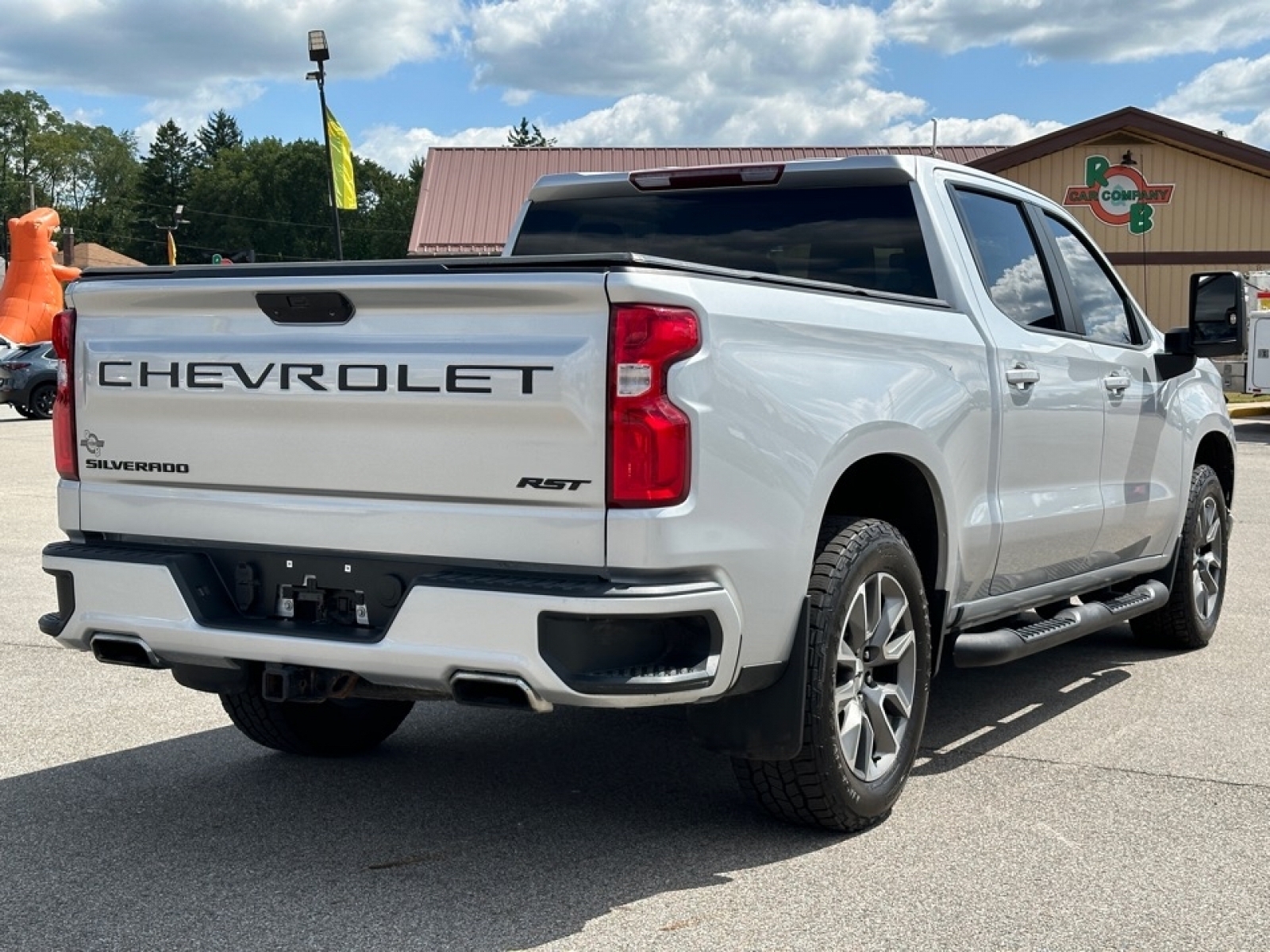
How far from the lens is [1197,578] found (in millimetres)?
7371

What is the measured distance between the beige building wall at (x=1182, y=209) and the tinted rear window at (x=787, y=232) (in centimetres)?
2682

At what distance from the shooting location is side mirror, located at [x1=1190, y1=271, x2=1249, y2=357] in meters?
6.74

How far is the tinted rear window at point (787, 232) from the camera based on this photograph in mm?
5512

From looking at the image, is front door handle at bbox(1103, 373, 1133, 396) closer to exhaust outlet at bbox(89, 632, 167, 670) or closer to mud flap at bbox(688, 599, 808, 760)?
mud flap at bbox(688, 599, 808, 760)

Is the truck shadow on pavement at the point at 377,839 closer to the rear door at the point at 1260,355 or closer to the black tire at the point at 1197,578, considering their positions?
the black tire at the point at 1197,578

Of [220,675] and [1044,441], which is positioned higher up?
[1044,441]

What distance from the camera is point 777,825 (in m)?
4.69

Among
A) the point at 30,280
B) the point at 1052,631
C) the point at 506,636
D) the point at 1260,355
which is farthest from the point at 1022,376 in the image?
the point at 30,280

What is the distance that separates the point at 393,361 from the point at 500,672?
32.4 inches

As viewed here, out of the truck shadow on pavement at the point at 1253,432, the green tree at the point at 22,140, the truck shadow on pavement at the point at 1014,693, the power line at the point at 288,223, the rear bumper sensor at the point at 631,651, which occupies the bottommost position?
the truck shadow on pavement at the point at 1014,693

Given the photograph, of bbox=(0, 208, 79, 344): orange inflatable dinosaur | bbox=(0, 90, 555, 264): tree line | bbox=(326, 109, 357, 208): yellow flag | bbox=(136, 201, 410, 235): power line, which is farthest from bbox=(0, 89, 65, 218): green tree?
bbox=(326, 109, 357, 208): yellow flag

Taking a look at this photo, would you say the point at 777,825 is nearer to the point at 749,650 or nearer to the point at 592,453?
the point at 749,650

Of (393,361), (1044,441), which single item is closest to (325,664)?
(393,361)

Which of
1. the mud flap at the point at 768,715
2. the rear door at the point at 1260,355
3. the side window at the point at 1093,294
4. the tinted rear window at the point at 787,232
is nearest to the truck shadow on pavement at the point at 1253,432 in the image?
the rear door at the point at 1260,355
